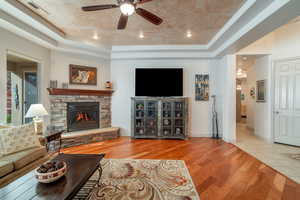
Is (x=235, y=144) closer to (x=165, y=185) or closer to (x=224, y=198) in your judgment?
(x=224, y=198)

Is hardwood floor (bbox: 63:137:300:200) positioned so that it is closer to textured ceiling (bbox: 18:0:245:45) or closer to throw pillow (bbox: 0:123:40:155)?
throw pillow (bbox: 0:123:40:155)

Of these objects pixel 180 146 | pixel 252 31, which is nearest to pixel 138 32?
pixel 252 31

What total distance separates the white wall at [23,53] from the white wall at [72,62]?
18 centimetres

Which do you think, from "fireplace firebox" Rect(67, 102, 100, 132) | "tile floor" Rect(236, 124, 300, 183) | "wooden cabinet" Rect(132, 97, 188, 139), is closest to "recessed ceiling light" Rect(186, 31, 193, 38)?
"wooden cabinet" Rect(132, 97, 188, 139)

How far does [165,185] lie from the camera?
7.25 feet

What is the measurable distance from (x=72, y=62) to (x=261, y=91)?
6.54 meters

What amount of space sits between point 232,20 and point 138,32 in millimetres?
2244

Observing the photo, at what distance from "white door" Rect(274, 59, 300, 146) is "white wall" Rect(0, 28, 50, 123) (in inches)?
278

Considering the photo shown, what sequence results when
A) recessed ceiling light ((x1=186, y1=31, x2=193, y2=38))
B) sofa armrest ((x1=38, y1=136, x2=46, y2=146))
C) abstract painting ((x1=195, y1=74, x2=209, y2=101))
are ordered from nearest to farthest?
1. sofa armrest ((x1=38, y1=136, x2=46, y2=146))
2. recessed ceiling light ((x1=186, y1=31, x2=193, y2=38))
3. abstract painting ((x1=195, y1=74, x2=209, y2=101))

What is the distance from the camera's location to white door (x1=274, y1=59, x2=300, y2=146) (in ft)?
13.1

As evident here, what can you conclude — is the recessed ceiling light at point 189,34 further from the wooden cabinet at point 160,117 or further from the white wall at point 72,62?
the white wall at point 72,62

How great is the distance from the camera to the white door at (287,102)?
401 cm

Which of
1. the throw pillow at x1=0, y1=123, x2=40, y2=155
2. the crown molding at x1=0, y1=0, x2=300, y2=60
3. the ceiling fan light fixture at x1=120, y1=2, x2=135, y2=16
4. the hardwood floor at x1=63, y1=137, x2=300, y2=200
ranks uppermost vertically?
the crown molding at x1=0, y1=0, x2=300, y2=60

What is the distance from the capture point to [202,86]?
509cm
